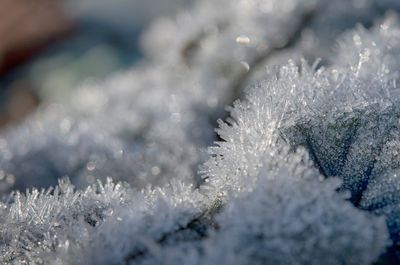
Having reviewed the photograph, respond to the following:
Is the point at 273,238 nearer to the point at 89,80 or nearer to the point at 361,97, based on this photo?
the point at 361,97

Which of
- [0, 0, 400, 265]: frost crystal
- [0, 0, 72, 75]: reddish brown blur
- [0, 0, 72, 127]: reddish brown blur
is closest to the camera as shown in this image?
[0, 0, 400, 265]: frost crystal

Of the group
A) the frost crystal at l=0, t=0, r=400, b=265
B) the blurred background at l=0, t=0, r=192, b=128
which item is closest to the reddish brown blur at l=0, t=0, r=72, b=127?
the blurred background at l=0, t=0, r=192, b=128

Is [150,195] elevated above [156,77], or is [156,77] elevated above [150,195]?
[156,77]

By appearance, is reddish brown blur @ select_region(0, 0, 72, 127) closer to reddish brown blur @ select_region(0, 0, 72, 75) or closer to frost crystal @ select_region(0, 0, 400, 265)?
reddish brown blur @ select_region(0, 0, 72, 75)

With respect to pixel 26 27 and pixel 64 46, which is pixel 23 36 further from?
pixel 64 46

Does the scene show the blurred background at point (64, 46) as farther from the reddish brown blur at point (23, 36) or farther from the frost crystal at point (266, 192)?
the frost crystal at point (266, 192)

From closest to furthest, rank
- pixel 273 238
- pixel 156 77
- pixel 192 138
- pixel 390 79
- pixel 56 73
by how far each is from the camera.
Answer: pixel 273 238 → pixel 390 79 → pixel 192 138 → pixel 156 77 → pixel 56 73

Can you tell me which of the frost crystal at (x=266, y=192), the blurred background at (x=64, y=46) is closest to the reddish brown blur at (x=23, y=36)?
the blurred background at (x=64, y=46)

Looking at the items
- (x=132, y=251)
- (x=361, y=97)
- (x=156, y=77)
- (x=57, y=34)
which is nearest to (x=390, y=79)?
(x=361, y=97)
